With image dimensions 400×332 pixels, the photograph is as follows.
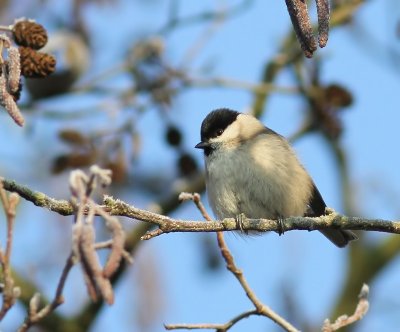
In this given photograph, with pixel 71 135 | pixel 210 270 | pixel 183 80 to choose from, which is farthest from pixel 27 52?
pixel 210 270

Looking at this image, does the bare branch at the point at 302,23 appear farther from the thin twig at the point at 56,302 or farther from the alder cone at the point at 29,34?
the alder cone at the point at 29,34

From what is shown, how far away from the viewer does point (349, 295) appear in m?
6.24

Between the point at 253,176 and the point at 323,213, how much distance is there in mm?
629

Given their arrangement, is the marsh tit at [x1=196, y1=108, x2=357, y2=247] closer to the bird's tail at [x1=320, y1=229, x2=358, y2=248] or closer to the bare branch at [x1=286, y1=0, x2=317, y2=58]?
the bird's tail at [x1=320, y1=229, x2=358, y2=248]

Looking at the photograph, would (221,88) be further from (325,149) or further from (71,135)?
(325,149)

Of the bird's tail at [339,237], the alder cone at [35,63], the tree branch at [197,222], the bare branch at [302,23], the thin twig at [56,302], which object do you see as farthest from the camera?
the bird's tail at [339,237]

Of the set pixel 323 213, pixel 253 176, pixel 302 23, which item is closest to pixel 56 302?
pixel 302 23

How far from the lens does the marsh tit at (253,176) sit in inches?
162

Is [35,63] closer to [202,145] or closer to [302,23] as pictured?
[302,23]

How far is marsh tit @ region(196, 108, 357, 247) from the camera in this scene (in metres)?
4.12

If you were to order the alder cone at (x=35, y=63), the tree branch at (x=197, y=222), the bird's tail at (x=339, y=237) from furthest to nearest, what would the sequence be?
1. the bird's tail at (x=339, y=237)
2. the alder cone at (x=35, y=63)
3. the tree branch at (x=197, y=222)

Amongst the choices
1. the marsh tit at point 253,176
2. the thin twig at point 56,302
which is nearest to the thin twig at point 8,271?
the thin twig at point 56,302

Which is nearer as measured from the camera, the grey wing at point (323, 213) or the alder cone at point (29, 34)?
the alder cone at point (29, 34)

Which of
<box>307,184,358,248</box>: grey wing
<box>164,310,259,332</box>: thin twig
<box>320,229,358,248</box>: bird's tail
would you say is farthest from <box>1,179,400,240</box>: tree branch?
<box>320,229,358,248</box>: bird's tail
